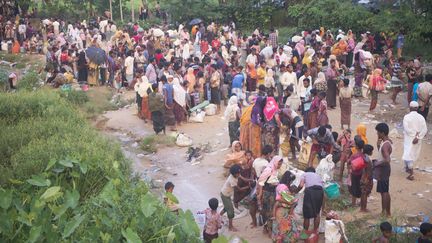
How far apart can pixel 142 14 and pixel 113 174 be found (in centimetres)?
2105

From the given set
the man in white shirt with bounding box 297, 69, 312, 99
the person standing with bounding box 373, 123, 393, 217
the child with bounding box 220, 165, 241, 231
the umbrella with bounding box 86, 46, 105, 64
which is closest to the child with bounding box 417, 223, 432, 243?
the person standing with bounding box 373, 123, 393, 217

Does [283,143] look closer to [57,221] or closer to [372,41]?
[57,221]

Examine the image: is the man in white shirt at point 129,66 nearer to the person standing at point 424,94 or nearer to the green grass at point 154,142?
the green grass at point 154,142

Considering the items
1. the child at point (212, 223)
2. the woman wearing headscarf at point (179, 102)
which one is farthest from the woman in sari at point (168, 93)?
the child at point (212, 223)

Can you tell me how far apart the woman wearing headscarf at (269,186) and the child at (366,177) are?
1.30 metres

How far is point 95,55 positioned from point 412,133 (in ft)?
33.5

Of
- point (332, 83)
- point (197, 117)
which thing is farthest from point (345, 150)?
point (197, 117)

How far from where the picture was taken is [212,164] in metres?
12.1

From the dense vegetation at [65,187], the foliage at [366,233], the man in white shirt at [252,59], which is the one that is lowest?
the foliage at [366,233]

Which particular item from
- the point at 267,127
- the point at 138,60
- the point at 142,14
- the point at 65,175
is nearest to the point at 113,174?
the point at 65,175

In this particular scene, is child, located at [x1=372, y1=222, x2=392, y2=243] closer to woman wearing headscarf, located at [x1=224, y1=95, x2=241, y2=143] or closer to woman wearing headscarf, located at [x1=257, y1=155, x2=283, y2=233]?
woman wearing headscarf, located at [x1=257, y1=155, x2=283, y2=233]

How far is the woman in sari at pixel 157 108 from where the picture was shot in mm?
13320

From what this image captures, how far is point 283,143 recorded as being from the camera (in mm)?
11523

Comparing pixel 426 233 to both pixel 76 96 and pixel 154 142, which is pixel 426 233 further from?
pixel 76 96
